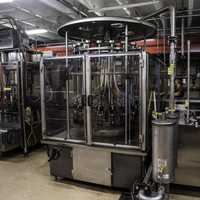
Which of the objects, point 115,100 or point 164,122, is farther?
point 115,100

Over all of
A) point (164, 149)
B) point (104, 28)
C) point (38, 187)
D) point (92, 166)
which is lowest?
point (38, 187)

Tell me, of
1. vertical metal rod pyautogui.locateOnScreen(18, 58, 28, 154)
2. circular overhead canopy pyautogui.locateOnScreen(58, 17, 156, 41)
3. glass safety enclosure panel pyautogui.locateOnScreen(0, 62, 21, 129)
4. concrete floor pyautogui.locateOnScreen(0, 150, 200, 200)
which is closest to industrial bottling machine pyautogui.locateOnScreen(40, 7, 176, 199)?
circular overhead canopy pyautogui.locateOnScreen(58, 17, 156, 41)

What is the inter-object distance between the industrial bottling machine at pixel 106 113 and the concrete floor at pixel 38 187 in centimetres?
15

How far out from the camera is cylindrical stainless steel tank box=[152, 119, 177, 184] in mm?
2389

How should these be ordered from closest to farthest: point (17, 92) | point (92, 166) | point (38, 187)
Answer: point (92, 166) < point (38, 187) < point (17, 92)

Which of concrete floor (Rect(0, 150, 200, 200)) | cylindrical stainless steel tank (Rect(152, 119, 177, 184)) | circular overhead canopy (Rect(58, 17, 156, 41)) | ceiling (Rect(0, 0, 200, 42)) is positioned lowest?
concrete floor (Rect(0, 150, 200, 200))

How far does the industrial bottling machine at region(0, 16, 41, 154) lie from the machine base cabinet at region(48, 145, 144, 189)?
1.31 metres

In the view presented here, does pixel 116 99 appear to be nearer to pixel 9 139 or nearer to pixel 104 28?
pixel 104 28

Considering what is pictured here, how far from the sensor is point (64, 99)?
10.6 feet

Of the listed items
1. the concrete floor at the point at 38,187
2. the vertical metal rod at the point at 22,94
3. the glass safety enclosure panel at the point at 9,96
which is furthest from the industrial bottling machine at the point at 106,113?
the glass safety enclosure panel at the point at 9,96

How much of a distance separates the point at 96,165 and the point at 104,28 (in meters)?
1.82

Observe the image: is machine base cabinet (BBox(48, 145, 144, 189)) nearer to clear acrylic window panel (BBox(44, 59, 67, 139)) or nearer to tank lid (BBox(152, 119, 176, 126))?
clear acrylic window panel (BBox(44, 59, 67, 139))

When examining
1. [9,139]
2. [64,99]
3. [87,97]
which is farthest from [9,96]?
[87,97]

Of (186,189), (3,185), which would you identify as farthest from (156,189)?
(3,185)
